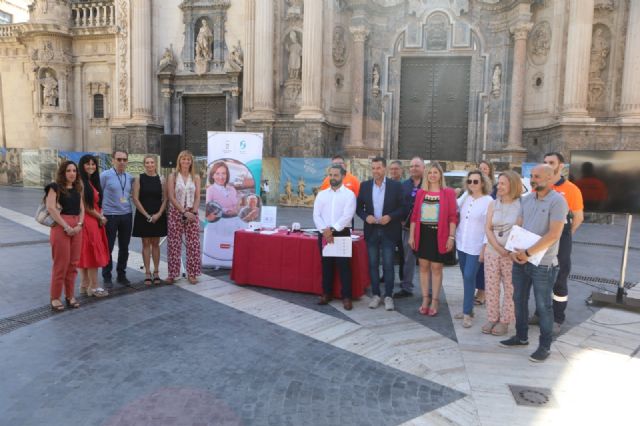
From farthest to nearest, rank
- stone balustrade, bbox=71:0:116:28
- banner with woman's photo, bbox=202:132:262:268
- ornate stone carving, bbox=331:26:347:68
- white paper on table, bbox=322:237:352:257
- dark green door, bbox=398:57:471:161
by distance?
→ stone balustrade, bbox=71:0:116:28, dark green door, bbox=398:57:471:161, ornate stone carving, bbox=331:26:347:68, banner with woman's photo, bbox=202:132:262:268, white paper on table, bbox=322:237:352:257

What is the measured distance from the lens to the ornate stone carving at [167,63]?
21.3m

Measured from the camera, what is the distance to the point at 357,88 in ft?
65.9

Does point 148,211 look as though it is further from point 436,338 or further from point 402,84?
point 402,84

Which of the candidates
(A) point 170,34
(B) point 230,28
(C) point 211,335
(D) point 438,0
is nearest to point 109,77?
(A) point 170,34

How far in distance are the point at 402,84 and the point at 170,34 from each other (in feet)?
37.2

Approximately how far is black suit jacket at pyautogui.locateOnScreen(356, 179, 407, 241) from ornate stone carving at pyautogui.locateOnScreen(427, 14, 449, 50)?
627 inches

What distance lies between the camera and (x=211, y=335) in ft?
17.3

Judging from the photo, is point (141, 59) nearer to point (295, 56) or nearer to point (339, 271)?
point (295, 56)

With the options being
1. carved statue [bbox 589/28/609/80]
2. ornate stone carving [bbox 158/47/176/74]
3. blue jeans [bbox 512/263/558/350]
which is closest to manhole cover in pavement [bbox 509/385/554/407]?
blue jeans [bbox 512/263/558/350]

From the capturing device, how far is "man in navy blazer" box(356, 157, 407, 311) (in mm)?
6340

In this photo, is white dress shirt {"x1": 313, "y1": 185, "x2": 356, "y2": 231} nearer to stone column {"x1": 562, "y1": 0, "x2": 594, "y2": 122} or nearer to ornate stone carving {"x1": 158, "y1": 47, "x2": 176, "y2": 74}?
stone column {"x1": 562, "y1": 0, "x2": 594, "y2": 122}

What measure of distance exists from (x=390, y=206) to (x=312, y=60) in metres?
13.5

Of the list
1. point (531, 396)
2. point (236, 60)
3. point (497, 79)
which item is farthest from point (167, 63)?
point (531, 396)

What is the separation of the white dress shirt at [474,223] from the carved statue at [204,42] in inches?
723
